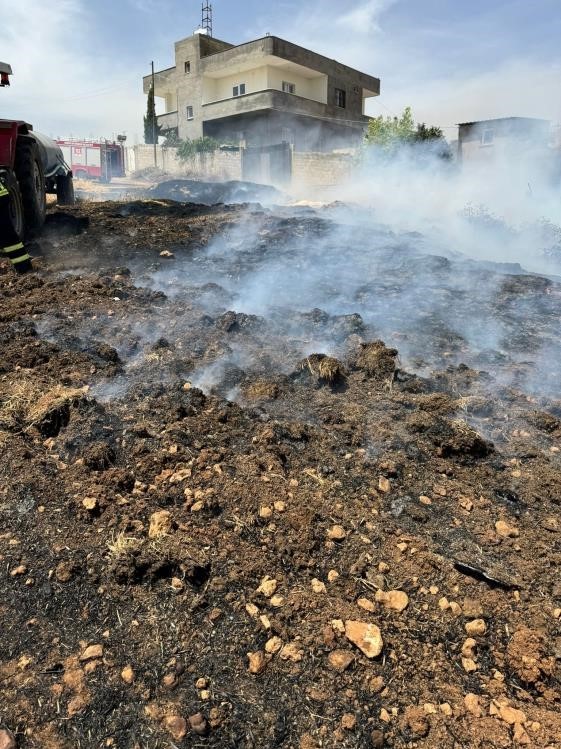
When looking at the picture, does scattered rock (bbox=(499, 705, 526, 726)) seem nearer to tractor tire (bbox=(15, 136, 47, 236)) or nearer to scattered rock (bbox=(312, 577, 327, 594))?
scattered rock (bbox=(312, 577, 327, 594))

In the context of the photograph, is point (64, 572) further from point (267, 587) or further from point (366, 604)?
point (366, 604)

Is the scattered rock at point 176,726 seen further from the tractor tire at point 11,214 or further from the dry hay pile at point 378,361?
the tractor tire at point 11,214

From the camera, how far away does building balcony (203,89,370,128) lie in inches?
1078

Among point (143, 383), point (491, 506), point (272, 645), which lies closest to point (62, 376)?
point (143, 383)

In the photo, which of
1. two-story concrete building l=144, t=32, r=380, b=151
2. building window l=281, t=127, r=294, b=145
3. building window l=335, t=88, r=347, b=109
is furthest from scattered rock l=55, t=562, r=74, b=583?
building window l=335, t=88, r=347, b=109

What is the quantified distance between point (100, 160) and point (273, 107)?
568 inches

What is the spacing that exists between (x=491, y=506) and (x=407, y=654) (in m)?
1.12

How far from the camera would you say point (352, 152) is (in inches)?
863

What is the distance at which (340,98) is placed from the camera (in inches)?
1303

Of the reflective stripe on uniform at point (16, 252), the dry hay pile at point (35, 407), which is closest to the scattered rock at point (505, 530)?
the dry hay pile at point (35, 407)

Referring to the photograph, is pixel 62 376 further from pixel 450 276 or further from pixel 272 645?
pixel 450 276

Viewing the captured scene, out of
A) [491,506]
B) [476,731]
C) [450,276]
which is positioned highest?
[450,276]

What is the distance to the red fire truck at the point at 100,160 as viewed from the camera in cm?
3509

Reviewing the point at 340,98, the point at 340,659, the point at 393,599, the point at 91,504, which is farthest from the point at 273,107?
the point at 340,659
